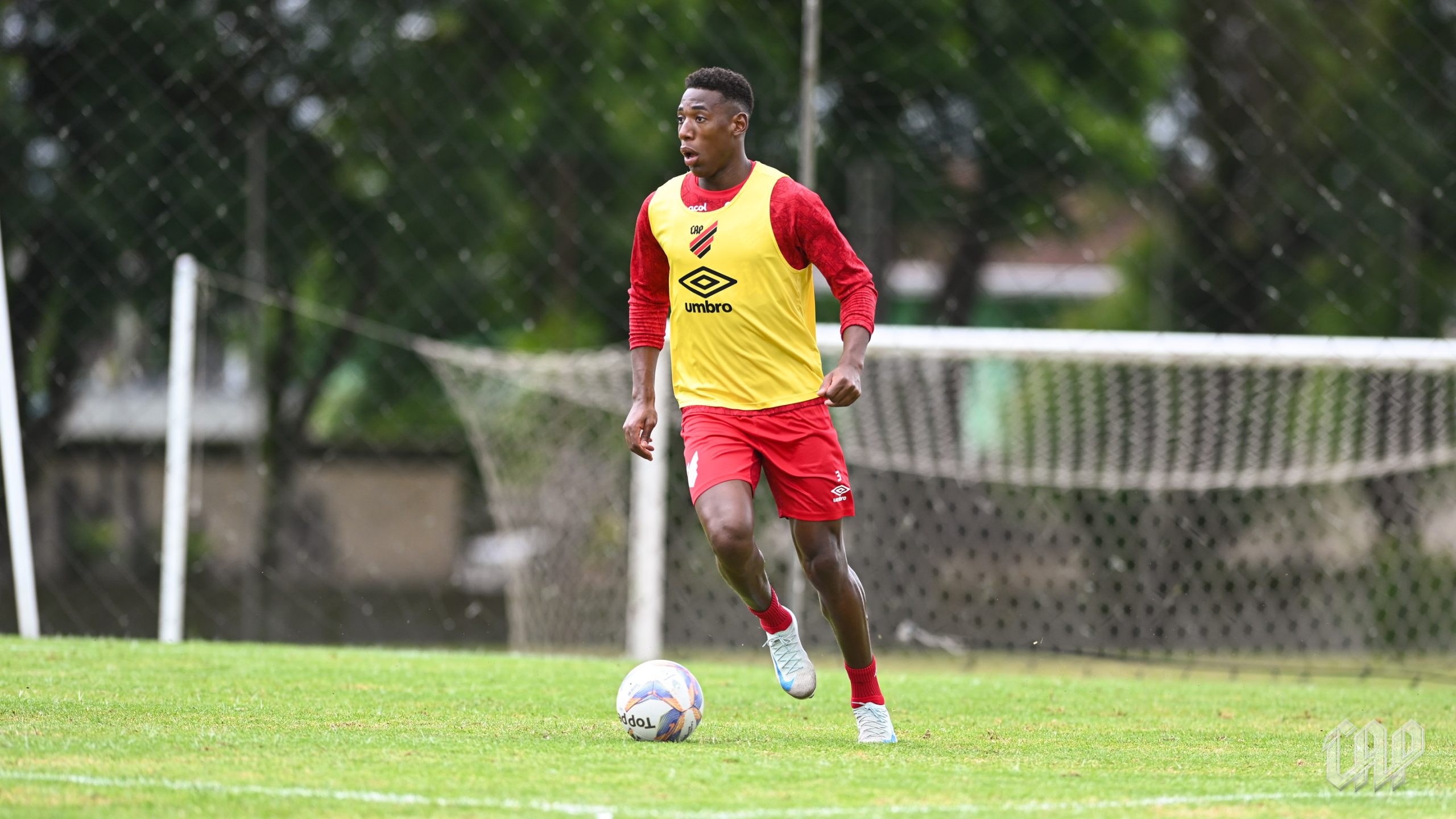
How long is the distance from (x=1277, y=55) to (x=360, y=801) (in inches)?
719

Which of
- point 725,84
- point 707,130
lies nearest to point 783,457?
point 707,130

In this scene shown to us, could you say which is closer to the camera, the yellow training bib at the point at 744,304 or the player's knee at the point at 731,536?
the player's knee at the point at 731,536

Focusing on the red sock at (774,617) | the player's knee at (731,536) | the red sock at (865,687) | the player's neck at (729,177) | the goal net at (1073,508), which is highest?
the player's neck at (729,177)

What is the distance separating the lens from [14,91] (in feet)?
46.8

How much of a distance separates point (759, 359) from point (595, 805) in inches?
79.4

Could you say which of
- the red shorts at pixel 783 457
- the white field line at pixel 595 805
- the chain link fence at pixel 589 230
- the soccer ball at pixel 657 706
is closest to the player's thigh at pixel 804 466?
the red shorts at pixel 783 457

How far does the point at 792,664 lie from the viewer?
5.58 m

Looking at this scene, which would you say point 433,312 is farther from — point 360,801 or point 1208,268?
point 360,801

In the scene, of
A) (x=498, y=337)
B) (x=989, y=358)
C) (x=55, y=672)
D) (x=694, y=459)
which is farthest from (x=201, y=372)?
(x=694, y=459)

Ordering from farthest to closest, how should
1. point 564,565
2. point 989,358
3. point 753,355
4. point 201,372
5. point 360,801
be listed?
point 201,372
point 564,565
point 989,358
point 753,355
point 360,801

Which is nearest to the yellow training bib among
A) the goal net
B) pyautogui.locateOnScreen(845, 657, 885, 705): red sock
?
pyautogui.locateOnScreen(845, 657, 885, 705): red sock

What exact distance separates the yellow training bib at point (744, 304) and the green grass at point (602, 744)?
1.17 metres

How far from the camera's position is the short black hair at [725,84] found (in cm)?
553

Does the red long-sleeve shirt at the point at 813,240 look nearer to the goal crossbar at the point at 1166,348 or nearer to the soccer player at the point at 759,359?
the soccer player at the point at 759,359
